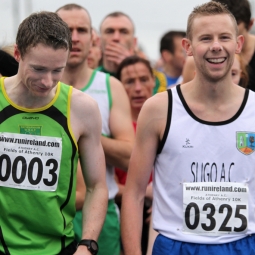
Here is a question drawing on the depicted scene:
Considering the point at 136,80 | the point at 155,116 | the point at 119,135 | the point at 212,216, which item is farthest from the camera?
the point at 136,80

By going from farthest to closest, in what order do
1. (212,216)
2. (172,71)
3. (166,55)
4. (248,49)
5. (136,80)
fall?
(166,55) → (172,71) → (136,80) → (248,49) → (212,216)

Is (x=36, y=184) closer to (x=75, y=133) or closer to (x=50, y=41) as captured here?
(x=75, y=133)

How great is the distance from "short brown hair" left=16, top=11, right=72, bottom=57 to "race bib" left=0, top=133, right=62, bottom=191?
1.79 feet

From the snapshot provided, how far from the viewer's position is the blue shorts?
5.16 meters

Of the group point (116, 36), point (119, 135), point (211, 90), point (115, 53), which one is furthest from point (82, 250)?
Answer: point (116, 36)

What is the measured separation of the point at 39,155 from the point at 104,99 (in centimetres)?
211


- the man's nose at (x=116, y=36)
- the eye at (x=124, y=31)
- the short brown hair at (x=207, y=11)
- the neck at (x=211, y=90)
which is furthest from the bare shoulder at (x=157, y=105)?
the eye at (x=124, y=31)

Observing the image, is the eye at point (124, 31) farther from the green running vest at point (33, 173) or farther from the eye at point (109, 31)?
the green running vest at point (33, 173)

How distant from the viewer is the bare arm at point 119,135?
6.83 meters

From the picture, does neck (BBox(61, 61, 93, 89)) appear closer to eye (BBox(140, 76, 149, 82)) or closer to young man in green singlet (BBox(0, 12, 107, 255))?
eye (BBox(140, 76, 149, 82))

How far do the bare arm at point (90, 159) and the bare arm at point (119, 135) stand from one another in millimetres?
1630

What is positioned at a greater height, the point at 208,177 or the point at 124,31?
the point at 124,31

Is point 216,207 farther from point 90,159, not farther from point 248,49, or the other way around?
point 248,49

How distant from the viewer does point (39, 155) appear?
4.96 meters
